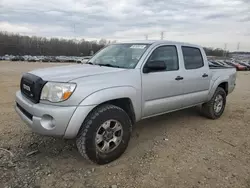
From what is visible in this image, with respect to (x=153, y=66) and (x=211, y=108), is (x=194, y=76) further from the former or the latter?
(x=153, y=66)

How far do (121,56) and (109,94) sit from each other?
1134mm

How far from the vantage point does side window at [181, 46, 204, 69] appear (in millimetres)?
4805

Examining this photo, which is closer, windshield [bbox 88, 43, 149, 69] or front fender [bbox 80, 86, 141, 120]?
front fender [bbox 80, 86, 141, 120]

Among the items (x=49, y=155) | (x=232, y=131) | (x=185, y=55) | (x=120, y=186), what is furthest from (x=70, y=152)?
(x=232, y=131)

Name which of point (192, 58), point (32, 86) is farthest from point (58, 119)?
point (192, 58)

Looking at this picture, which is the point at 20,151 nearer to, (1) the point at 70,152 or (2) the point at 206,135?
(1) the point at 70,152

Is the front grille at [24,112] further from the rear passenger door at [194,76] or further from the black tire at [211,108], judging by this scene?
the black tire at [211,108]

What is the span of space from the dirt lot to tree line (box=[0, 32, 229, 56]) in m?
98.7

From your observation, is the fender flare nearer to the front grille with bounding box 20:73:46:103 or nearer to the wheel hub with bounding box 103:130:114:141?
the wheel hub with bounding box 103:130:114:141

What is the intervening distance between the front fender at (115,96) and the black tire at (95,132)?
0.15 meters

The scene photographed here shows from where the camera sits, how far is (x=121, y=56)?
13.9 feet

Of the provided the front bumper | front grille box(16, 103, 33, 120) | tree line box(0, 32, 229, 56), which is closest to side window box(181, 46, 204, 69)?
the front bumper

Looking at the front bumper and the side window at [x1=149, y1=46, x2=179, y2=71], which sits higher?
the side window at [x1=149, y1=46, x2=179, y2=71]

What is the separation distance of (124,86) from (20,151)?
192 cm
